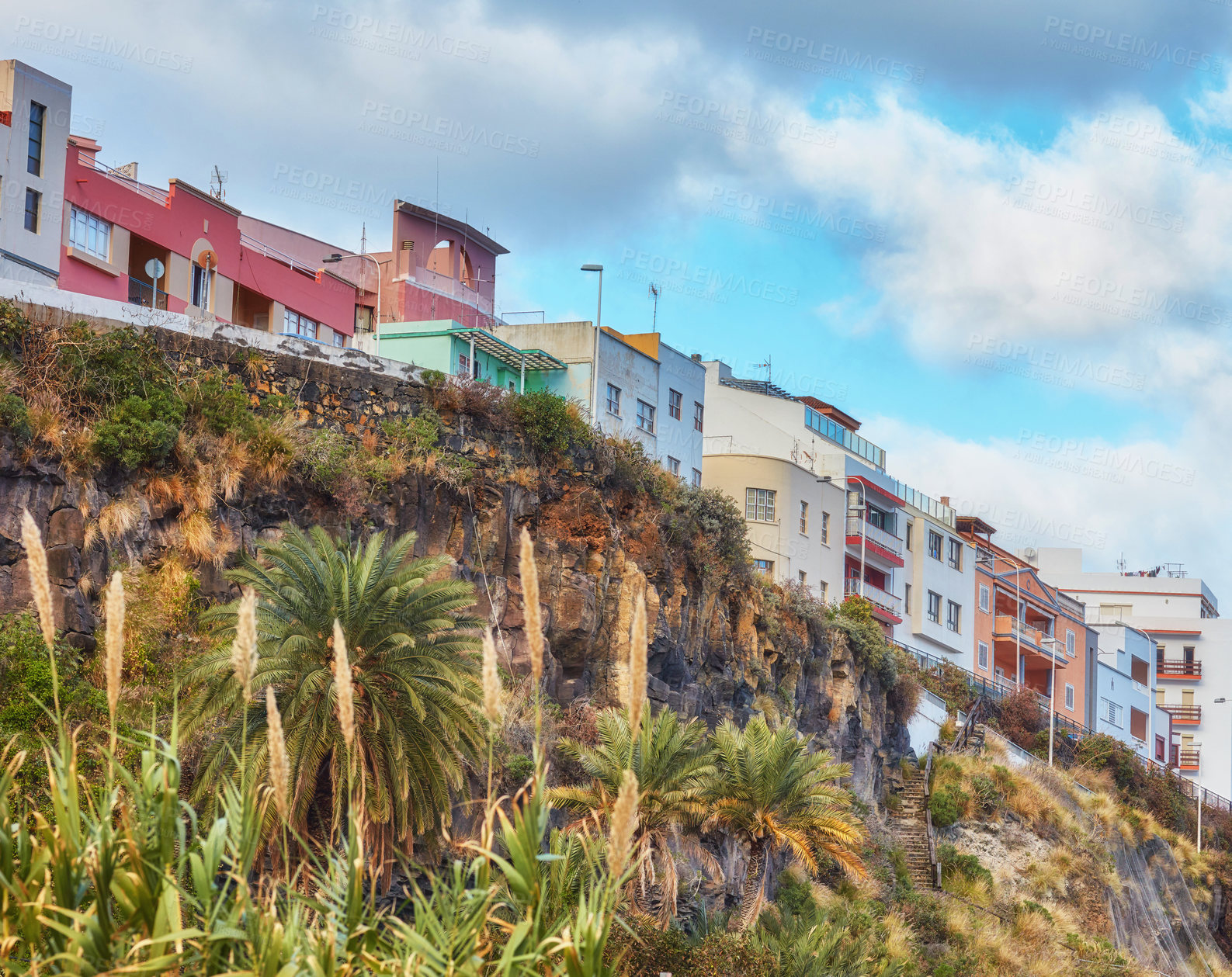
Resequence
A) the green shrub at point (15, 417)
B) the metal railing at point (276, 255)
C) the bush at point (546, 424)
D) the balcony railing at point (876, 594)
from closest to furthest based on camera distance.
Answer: the green shrub at point (15, 417)
the bush at point (546, 424)
the metal railing at point (276, 255)
the balcony railing at point (876, 594)

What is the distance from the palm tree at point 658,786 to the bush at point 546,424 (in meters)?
7.55

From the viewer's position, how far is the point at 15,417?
21953mm

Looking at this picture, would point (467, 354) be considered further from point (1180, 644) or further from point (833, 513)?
point (1180, 644)

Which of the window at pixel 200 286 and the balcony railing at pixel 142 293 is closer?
the balcony railing at pixel 142 293

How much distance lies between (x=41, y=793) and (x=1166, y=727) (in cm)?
7609

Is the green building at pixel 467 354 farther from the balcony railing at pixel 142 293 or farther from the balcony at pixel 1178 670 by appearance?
the balcony at pixel 1178 670

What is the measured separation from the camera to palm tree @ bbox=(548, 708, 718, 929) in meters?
23.6

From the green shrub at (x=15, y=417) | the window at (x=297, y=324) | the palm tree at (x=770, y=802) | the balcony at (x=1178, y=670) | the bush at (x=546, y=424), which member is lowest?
the palm tree at (x=770, y=802)

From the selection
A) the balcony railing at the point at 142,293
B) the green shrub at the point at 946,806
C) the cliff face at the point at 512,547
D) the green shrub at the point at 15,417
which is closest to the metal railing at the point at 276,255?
the balcony railing at the point at 142,293

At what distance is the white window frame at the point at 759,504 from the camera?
178 feet

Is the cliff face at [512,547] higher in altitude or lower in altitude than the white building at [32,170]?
lower

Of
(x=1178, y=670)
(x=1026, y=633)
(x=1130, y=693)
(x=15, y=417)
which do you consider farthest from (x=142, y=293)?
(x=1178, y=670)

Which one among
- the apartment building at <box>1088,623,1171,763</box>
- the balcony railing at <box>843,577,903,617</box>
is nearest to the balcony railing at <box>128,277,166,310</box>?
the balcony railing at <box>843,577,903,617</box>

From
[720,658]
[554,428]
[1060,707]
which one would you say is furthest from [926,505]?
[554,428]
